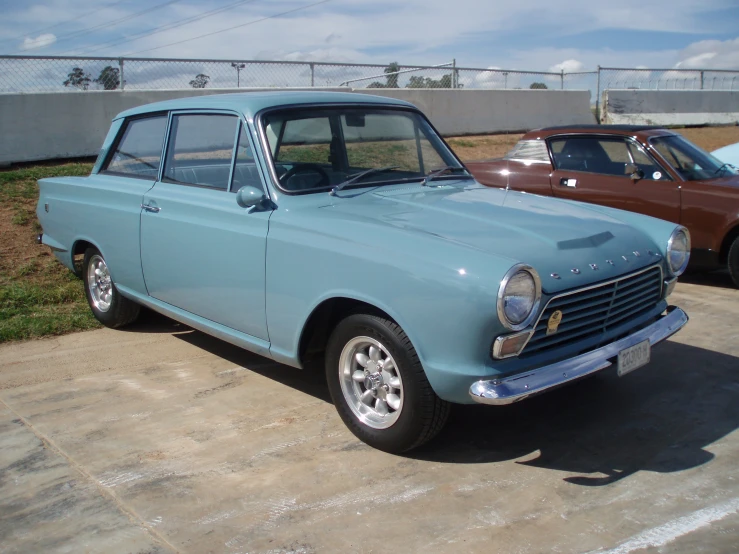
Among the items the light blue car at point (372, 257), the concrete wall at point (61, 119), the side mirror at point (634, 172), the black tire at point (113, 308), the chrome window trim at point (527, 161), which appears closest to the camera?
the light blue car at point (372, 257)

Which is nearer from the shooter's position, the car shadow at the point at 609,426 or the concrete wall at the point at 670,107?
the car shadow at the point at 609,426

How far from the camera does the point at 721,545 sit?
9.49 ft

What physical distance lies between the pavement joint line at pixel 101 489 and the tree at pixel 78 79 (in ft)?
25.1

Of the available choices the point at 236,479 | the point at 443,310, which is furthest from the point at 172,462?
the point at 443,310

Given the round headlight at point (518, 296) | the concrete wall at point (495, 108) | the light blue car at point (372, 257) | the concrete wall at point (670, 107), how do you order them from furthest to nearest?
the concrete wall at point (670, 107) < the concrete wall at point (495, 108) < the light blue car at point (372, 257) < the round headlight at point (518, 296)

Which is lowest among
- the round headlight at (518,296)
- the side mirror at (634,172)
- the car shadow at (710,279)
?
the car shadow at (710,279)

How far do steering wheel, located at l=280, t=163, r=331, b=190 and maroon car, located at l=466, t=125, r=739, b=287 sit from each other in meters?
4.23

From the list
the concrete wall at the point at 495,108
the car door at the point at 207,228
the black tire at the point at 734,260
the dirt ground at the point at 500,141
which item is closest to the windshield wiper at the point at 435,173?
the car door at the point at 207,228

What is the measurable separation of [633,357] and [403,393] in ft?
3.90

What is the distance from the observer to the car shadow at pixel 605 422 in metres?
3.66

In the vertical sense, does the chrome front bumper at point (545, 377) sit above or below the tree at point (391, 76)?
below

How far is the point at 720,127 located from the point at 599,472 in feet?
66.3

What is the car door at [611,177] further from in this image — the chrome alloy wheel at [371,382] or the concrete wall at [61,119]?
the concrete wall at [61,119]

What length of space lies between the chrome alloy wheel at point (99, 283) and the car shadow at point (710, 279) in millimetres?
5607
